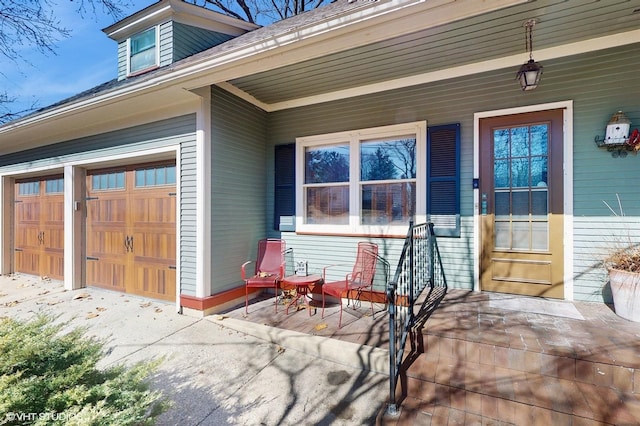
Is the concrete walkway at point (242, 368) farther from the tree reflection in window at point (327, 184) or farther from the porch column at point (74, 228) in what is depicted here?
the tree reflection in window at point (327, 184)

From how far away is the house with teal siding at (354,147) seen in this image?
9.43 feet

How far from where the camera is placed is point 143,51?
529cm

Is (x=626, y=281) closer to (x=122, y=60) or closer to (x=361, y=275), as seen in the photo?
(x=361, y=275)

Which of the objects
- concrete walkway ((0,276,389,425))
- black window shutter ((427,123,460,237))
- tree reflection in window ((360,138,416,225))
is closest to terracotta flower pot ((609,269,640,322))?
black window shutter ((427,123,460,237))

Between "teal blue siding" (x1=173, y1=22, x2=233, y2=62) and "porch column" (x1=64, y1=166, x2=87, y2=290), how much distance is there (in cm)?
278

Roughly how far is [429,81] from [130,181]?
4722mm

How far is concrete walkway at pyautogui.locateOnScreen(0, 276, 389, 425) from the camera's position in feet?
6.91

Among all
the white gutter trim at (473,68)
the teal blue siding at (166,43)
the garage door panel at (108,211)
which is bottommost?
the garage door panel at (108,211)

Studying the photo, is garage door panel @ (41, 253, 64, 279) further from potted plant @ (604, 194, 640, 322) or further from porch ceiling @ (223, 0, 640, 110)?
potted plant @ (604, 194, 640, 322)

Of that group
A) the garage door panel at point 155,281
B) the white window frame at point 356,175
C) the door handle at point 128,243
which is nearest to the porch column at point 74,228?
the door handle at point 128,243

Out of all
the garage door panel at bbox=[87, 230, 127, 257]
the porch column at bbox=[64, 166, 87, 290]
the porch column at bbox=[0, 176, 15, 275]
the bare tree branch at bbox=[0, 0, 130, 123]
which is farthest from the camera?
the porch column at bbox=[0, 176, 15, 275]

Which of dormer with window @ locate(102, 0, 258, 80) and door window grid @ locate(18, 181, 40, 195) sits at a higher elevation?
dormer with window @ locate(102, 0, 258, 80)

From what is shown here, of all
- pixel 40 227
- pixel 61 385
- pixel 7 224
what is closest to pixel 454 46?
pixel 61 385

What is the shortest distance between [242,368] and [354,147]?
304cm
